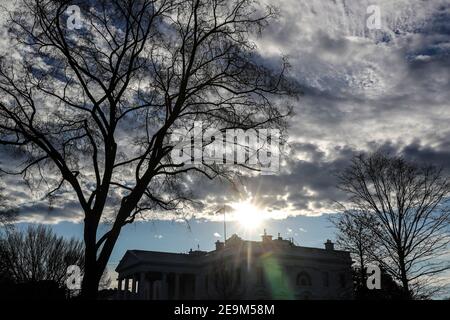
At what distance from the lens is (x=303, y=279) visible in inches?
2019

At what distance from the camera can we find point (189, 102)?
14516 mm

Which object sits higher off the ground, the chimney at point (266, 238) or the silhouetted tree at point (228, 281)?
the chimney at point (266, 238)

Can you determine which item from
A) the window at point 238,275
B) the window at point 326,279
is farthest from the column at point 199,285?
the window at point 326,279

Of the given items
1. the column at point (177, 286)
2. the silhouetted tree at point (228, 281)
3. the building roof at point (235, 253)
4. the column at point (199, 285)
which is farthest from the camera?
the column at point (199, 285)

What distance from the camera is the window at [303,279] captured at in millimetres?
50844

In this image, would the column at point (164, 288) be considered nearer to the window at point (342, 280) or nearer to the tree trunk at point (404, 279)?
the window at point (342, 280)

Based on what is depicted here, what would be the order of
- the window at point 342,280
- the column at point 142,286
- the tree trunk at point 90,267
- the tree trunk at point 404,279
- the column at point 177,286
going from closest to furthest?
the tree trunk at point 90,267
the tree trunk at point 404,279
the window at point 342,280
the column at point 142,286
the column at point 177,286

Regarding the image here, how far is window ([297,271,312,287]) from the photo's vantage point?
50.8 m

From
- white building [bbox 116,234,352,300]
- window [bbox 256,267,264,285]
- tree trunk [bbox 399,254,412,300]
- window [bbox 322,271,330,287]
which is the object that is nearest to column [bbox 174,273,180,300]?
white building [bbox 116,234,352,300]

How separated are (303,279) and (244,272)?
24.1 ft
